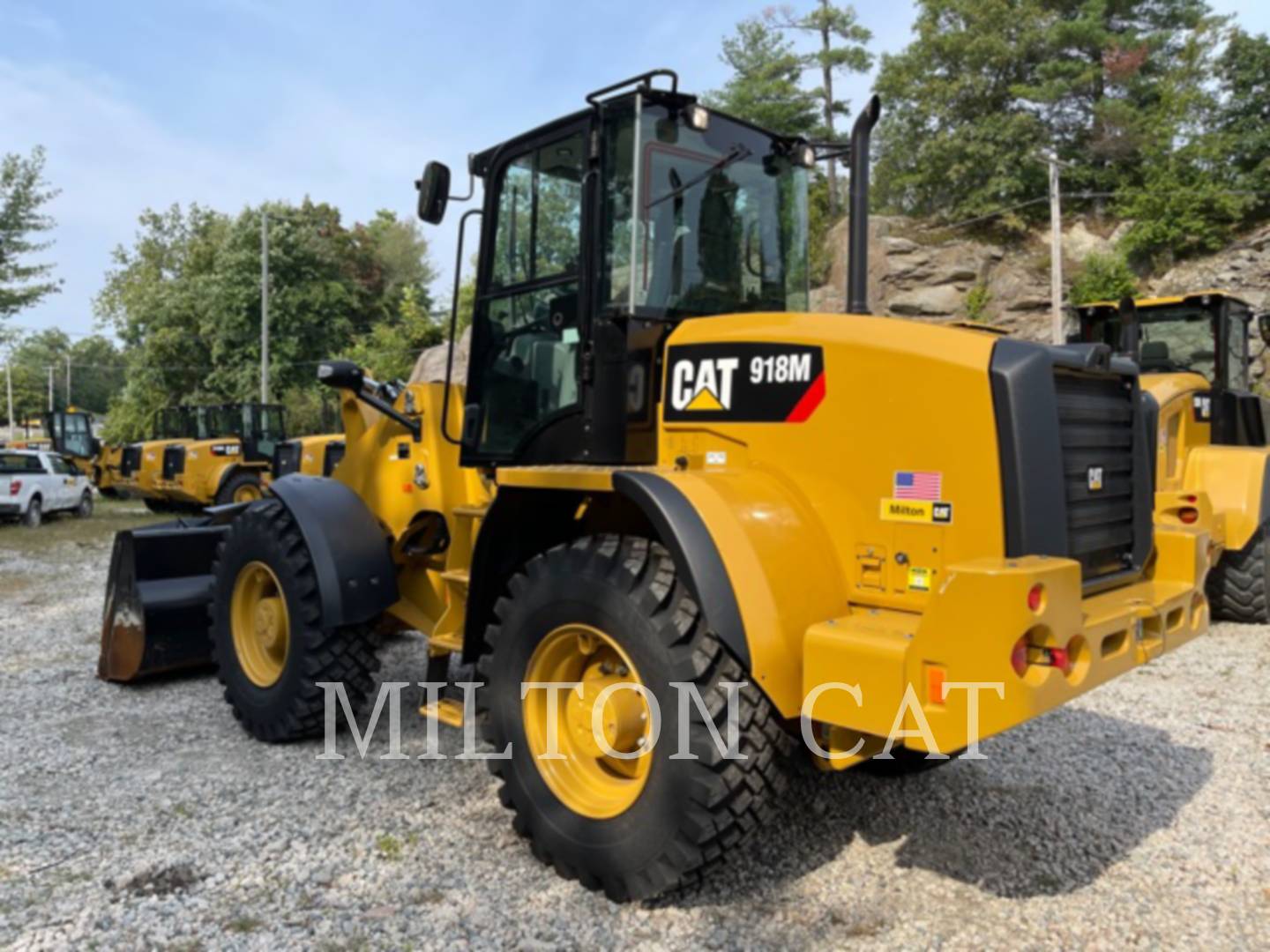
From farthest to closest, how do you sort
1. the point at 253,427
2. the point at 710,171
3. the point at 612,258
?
the point at 253,427 < the point at 710,171 < the point at 612,258

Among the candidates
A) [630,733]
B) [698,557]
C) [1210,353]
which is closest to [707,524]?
[698,557]

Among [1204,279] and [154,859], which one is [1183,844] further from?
[1204,279]

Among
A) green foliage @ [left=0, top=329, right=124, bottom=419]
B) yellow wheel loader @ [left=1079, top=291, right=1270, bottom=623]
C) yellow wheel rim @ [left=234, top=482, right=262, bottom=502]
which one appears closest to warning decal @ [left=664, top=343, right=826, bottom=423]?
yellow wheel loader @ [left=1079, top=291, right=1270, bottom=623]

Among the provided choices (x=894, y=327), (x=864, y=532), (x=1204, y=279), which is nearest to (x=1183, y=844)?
(x=864, y=532)

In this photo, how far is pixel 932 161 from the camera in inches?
1181

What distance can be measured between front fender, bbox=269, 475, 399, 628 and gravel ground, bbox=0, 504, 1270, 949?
2.41 feet

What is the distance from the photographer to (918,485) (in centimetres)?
304

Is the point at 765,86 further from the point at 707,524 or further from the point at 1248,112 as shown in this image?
the point at 707,524

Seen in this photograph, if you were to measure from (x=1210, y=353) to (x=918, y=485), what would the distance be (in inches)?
309

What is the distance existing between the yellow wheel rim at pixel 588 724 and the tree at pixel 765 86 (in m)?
32.3

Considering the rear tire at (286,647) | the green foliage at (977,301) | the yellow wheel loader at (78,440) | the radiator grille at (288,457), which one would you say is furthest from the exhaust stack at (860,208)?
the yellow wheel loader at (78,440)

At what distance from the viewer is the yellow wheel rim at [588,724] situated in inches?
131

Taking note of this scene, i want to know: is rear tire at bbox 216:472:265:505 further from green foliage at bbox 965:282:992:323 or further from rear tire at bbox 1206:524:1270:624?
green foliage at bbox 965:282:992:323

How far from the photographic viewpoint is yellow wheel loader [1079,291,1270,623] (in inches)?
310
